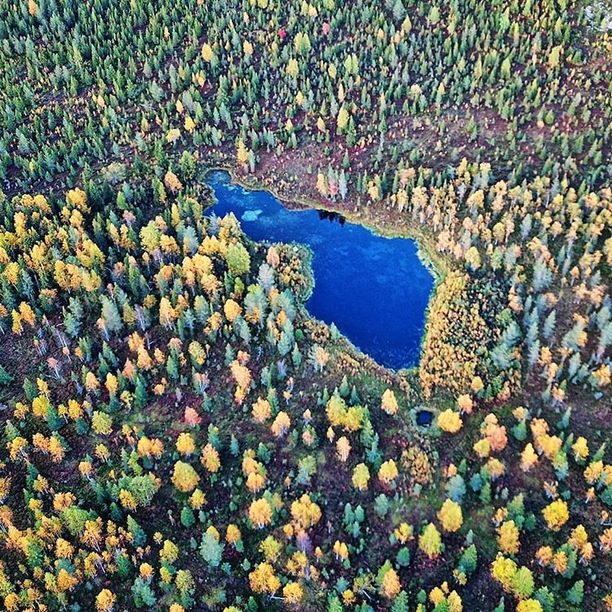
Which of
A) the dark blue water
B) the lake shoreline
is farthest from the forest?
the dark blue water

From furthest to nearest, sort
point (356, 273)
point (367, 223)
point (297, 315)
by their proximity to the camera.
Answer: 1. point (367, 223)
2. point (356, 273)
3. point (297, 315)

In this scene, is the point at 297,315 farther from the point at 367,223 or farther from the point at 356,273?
the point at 367,223

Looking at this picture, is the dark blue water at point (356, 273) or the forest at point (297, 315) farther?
the dark blue water at point (356, 273)

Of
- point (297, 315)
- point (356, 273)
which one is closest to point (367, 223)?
point (356, 273)

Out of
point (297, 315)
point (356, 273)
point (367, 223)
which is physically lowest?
point (297, 315)

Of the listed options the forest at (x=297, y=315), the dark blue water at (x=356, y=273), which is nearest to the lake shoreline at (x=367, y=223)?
the forest at (x=297, y=315)

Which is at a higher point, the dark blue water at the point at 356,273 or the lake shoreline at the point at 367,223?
the lake shoreline at the point at 367,223

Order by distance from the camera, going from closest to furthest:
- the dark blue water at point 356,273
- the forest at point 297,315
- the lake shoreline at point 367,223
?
the forest at point 297,315 → the dark blue water at point 356,273 → the lake shoreline at point 367,223

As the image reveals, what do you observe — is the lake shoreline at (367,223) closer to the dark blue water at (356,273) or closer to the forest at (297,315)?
the forest at (297,315)

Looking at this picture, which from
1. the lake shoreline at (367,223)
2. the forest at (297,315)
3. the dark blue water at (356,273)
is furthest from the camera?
the lake shoreline at (367,223)
